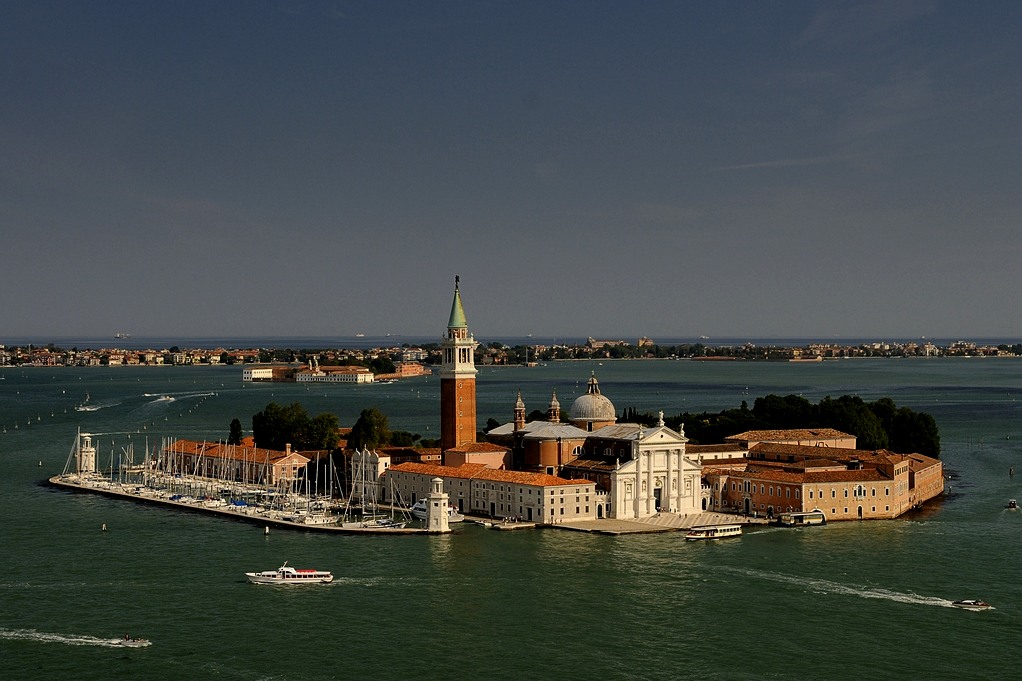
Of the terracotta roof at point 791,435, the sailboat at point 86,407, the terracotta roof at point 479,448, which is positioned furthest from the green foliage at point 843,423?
the sailboat at point 86,407

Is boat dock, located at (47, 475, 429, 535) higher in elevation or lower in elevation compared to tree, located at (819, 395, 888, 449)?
lower

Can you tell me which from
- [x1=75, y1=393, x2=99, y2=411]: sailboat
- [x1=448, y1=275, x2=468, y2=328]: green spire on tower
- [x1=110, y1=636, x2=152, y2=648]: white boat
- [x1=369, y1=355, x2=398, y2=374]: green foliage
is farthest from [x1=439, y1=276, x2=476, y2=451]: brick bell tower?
[x1=369, y1=355, x2=398, y2=374]: green foliage

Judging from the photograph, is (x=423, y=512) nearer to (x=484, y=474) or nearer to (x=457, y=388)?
(x=484, y=474)

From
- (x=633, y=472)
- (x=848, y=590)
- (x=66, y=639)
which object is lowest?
(x=66, y=639)

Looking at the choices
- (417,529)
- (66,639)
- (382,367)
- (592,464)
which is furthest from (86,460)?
(382,367)

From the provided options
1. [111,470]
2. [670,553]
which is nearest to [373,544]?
[670,553]

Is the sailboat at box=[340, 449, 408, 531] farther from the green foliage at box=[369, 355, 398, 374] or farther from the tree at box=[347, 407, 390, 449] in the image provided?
the green foliage at box=[369, 355, 398, 374]

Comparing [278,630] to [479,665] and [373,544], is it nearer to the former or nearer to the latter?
[479,665]
